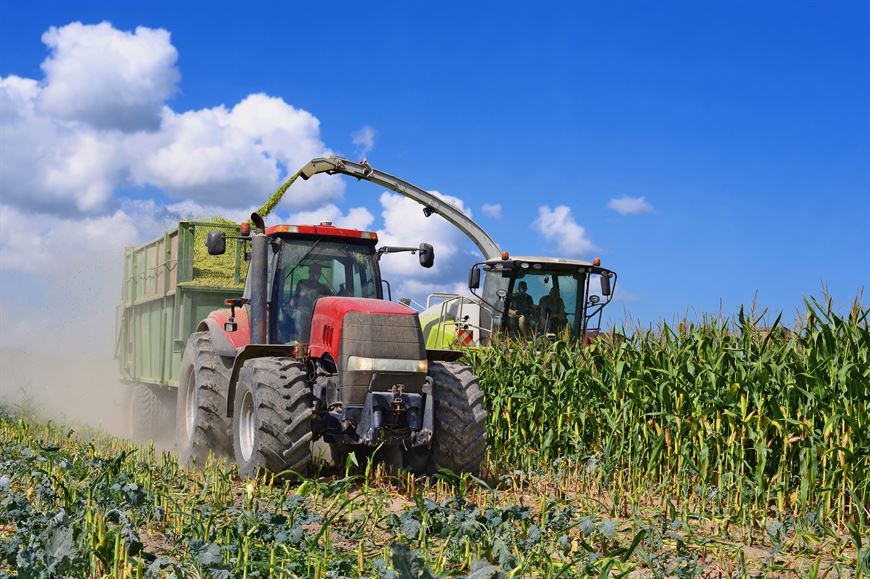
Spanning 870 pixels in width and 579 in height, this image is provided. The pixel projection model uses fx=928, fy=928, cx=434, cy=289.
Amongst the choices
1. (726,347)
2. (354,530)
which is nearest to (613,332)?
(726,347)

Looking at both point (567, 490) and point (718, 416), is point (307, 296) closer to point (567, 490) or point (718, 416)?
point (567, 490)

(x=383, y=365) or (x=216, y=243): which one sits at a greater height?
(x=216, y=243)

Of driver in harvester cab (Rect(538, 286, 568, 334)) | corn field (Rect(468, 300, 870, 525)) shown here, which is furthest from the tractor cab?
corn field (Rect(468, 300, 870, 525))

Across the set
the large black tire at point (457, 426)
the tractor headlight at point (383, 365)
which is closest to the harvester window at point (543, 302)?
the large black tire at point (457, 426)

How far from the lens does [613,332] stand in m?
9.24

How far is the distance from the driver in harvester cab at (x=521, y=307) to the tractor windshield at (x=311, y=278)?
4.69 m

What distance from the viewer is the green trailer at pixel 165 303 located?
1110 centimetres

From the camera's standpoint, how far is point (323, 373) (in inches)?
296

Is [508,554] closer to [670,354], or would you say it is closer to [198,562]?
[198,562]

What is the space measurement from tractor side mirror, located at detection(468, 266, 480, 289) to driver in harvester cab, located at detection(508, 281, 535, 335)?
34.4 inches

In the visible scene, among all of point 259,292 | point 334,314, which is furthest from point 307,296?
point 334,314

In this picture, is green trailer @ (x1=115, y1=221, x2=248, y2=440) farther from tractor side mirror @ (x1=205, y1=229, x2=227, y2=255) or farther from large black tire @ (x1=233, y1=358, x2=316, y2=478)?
large black tire @ (x1=233, y1=358, x2=316, y2=478)

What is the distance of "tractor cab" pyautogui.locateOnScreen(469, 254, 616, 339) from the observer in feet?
42.3

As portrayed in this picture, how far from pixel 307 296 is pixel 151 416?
17.8 ft
